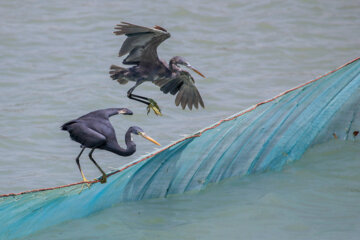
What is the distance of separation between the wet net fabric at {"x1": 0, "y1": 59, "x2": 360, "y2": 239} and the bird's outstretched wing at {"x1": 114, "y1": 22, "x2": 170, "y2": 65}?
1149mm

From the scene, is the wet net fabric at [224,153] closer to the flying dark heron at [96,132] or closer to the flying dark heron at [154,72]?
the flying dark heron at [96,132]

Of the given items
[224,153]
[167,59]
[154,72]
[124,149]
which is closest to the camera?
[124,149]

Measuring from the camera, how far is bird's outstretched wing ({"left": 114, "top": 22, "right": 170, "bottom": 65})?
20.3 feet

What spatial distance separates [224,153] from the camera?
596 cm

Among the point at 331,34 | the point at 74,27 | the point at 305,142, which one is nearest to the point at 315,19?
the point at 331,34

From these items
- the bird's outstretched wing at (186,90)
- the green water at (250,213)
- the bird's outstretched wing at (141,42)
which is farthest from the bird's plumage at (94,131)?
the bird's outstretched wing at (186,90)

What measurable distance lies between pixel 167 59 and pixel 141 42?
618 centimetres

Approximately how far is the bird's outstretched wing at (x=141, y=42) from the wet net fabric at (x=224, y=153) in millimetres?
1149

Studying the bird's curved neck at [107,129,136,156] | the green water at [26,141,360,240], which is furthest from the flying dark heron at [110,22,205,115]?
the bird's curved neck at [107,129,136,156]

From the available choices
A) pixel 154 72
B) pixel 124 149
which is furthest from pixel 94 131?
pixel 154 72

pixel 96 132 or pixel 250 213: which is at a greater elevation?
pixel 96 132

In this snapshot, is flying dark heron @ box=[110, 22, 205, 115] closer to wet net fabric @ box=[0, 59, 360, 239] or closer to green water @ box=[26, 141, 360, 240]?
wet net fabric @ box=[0, 59, 360, 239]

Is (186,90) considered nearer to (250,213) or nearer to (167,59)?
(250,213)

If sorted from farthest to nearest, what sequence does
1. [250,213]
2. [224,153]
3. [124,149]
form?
[250,213] < [224,153] < [124,149]
